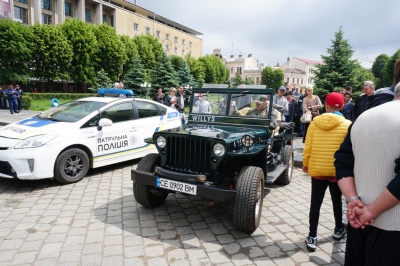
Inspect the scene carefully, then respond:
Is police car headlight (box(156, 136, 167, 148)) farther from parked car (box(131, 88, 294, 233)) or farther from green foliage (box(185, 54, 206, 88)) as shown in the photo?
green foliage (box(185, 54, 206, 88))

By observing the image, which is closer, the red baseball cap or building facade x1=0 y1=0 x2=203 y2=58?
the red baseball cap

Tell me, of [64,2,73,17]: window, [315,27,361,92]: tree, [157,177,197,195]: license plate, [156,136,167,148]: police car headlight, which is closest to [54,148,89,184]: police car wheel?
[156,136,167,148]: police car headlight

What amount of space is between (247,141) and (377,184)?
7.83 feet

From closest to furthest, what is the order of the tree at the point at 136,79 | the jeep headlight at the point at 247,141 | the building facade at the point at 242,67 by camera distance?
the jeep headlight at the point at 247,141, the tree at the point at 136,79, the building facade at the point at 242,67

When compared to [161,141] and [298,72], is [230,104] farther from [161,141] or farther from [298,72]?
[298,72]

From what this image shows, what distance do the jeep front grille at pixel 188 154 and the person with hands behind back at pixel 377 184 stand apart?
7.14 feet

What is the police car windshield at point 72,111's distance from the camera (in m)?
5.93

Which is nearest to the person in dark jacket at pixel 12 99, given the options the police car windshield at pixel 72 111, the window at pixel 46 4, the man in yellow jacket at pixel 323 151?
the police car windshield at pixel 72 111

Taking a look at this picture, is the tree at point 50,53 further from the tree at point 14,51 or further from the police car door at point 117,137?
the police car door at point 117,137

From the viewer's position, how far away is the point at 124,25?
60688mm

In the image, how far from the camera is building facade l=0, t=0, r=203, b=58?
45.5m

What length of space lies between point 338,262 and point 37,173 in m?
4.70

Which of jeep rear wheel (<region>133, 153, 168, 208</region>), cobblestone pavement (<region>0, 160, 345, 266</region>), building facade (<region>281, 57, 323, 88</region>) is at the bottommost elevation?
cobblestone pavement (<region>0, 160, 345, 266</region>)

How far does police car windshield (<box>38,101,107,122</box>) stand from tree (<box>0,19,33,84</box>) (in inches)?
1159
